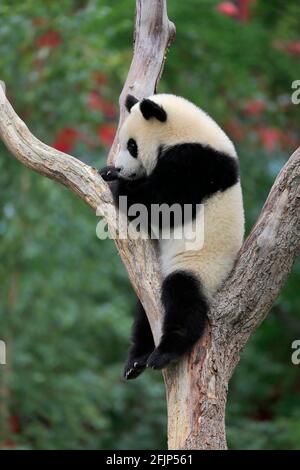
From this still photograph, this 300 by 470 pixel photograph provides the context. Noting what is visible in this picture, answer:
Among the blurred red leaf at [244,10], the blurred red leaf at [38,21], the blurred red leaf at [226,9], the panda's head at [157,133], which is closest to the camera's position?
the panda's head at [157,133]

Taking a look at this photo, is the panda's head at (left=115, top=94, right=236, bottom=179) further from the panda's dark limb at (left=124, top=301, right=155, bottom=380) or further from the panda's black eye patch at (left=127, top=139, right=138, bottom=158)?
the panda's dark limb at (left=124, top=301, right=155, bottom=380)

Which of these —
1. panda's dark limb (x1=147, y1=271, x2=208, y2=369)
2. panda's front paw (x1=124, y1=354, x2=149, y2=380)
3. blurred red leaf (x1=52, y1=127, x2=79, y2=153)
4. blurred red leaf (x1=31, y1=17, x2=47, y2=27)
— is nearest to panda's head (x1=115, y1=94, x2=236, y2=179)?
panda's dark limb (x1=147, y1=271, x2=208, y2=369)

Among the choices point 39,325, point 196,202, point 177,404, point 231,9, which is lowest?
point 177,404

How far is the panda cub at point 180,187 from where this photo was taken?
4.54 meters

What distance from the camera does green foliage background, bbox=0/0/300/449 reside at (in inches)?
308

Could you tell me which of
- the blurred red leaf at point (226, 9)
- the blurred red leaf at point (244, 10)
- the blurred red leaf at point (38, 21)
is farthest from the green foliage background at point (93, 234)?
the blurred red leaf at point (244, 10)

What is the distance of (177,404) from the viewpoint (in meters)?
4.26

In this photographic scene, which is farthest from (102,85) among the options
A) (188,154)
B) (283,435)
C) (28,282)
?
(188,154)

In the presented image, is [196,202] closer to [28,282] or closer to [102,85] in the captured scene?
[28,282]

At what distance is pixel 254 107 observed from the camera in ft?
33.0

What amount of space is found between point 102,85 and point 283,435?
4537 mm

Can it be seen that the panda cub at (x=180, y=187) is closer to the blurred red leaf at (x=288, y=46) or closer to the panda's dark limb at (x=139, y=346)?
the panda's dark limb at (x=139, y=346)

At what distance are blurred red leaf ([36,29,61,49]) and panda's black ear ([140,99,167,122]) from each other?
3.57 metres
